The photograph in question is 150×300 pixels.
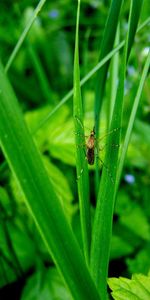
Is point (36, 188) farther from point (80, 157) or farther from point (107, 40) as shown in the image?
point (107, 40)

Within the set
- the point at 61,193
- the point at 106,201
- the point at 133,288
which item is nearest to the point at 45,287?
the point at 61,193

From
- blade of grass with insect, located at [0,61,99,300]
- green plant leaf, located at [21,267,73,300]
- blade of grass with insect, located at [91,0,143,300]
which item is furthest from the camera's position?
green plant leaf, located at [21,267,73,300]

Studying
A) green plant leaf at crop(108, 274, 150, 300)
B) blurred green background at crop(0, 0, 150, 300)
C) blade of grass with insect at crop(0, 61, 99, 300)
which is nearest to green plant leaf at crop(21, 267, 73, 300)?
blurred green background at crop(0, 0, 150, 300)

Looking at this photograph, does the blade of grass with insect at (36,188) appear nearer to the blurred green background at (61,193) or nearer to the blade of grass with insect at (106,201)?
the blade of grass with insect at (106,201)

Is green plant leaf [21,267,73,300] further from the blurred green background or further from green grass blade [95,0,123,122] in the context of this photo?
green grass blade [95,0,123,122]

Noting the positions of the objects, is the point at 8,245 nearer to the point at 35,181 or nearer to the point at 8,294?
the point at 8,294

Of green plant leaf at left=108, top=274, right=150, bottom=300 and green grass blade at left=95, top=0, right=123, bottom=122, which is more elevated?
green grass blade at left=95, top=0, right=123, bottom=122

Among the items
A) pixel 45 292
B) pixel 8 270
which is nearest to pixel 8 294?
pixel 8 270
